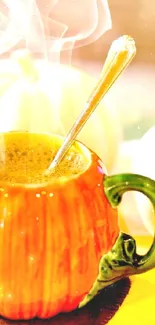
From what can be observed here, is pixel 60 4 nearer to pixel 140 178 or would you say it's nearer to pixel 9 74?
pixel 9 74

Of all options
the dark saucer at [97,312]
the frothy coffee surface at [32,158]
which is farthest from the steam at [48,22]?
the dark saucer at [97,312]

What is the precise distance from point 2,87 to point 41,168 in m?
0.19

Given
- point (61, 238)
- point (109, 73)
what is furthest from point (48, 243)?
point (109, 73)

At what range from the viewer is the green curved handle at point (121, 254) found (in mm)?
438

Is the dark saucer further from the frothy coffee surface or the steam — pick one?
the steam

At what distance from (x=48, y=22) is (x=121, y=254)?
356 millimetres

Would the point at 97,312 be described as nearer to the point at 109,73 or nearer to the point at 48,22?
the point at 109,73

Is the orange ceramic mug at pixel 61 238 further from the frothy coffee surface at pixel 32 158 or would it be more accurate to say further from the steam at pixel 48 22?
the steam at pixel 48 22

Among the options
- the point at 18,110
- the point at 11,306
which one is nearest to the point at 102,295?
the point at 11,306

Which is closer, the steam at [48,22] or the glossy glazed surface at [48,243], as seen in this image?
the glossy glazed surface at [48,243]

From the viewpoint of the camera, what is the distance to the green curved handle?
438 millimetres

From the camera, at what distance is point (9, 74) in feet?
2.08

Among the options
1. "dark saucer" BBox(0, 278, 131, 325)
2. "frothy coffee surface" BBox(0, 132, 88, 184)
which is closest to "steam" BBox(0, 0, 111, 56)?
"frothy coffee surface" BBox(0, 132, 88, 184)

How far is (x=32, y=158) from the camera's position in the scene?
484 mm
